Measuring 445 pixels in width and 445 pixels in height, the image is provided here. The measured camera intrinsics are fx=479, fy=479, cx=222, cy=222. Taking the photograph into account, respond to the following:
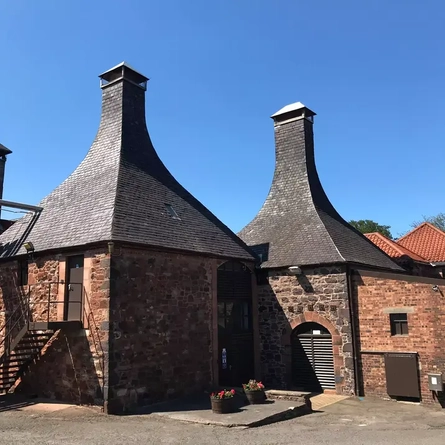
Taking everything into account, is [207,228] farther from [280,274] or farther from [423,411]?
[423,411]

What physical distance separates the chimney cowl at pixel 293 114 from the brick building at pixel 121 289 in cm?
671

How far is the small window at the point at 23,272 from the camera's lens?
1459cm

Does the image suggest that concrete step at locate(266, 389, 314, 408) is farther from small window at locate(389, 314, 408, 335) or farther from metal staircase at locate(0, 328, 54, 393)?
metal staircase at locate(0, 328, 54, 393)

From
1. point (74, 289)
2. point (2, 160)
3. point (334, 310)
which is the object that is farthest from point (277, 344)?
point (2, 160)

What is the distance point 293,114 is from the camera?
21250 mm

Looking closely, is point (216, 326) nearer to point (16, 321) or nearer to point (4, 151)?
point (16, 321)

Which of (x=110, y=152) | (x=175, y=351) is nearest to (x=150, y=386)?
(x=175, y=351)

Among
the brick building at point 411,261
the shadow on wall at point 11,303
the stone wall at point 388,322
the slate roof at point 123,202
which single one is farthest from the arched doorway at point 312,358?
the shadow on wall at point 11,303

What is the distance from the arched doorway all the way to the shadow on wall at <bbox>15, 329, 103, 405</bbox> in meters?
7.02

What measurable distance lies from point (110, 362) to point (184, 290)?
3226mm

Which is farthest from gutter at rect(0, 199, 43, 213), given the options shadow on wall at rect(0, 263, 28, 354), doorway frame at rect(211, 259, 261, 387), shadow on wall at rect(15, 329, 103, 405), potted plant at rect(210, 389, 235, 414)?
potted plant at rect(210, 389, 235, 414)

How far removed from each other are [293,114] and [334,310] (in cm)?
963

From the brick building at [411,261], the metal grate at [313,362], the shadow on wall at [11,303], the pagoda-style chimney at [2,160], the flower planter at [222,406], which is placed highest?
the pagoda-style chimney at [2,160]

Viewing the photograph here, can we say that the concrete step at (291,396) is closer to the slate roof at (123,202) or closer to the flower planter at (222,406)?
the flower planter at (222,406)
